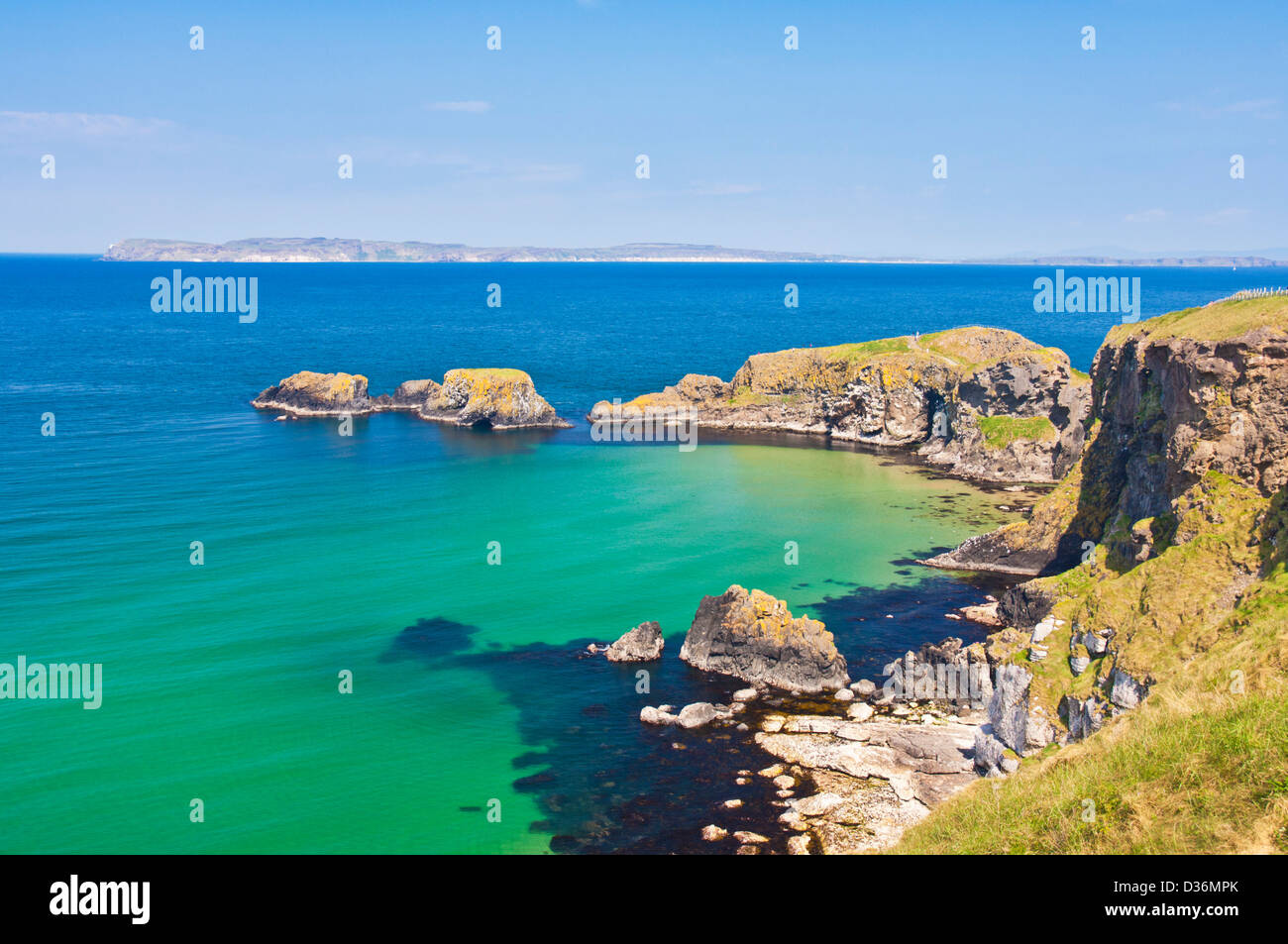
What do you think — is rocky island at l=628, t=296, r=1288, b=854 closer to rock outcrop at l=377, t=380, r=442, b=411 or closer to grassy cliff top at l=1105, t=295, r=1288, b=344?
grassy cliff top at l=1105, t=295, r=1288, b=344

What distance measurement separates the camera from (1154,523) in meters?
41.0

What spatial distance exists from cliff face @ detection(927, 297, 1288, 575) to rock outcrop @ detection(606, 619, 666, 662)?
21737 mm

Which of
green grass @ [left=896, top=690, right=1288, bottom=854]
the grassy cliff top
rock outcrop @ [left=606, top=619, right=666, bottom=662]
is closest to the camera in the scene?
green grass @ [left=896, top=690, right=1288, bottom=854]

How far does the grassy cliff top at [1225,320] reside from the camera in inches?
1594

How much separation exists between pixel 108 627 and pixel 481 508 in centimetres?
2864

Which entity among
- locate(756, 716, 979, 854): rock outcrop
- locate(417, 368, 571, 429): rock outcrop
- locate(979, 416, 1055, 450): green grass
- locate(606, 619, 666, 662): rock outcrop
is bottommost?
locate(756, 716, 979, 854): rock outcrop

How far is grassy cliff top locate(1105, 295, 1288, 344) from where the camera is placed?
40500 mm

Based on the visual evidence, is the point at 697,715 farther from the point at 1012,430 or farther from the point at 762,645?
the point at 1012,430

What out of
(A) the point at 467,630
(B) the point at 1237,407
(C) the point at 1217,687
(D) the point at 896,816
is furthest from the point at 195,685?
(B) the point at 1237,407

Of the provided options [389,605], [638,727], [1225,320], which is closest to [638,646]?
[638,727]

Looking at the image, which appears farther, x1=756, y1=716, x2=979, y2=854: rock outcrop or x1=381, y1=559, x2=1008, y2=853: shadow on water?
x1=381, y1=559, x2=1008, y2=853: shadow on water

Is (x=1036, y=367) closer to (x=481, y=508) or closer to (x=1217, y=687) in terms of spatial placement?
(x=481, y=508)

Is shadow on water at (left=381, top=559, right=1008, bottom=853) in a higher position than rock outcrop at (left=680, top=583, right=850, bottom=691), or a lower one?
lower

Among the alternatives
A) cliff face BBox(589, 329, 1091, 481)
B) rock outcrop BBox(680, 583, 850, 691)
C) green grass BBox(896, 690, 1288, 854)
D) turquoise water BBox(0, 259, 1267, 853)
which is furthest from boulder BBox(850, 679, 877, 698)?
cliff face BBox(589, 329, 1091, 481)
